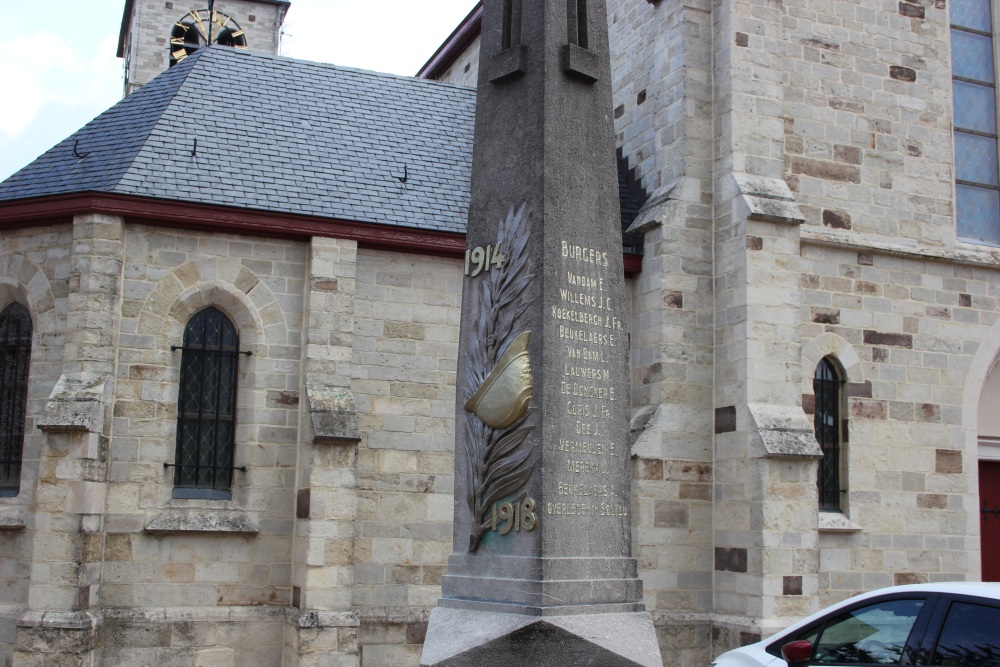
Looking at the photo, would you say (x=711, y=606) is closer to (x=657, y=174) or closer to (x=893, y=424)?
(x=893, y=424)

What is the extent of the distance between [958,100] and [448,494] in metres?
8.27

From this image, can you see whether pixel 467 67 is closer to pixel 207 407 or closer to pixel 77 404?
pixel 207 407

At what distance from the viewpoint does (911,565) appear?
41.5 ft

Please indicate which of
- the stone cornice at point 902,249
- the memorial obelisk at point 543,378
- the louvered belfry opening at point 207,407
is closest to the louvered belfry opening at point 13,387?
the louvered belfry opening at point 207,407

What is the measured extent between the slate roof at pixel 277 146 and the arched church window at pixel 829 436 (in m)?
4.54

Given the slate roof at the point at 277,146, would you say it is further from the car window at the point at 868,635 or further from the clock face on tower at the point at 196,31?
the clock face on tower at the point at 196,31

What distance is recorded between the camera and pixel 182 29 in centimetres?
2761

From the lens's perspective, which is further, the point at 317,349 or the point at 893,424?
the point at 893,424

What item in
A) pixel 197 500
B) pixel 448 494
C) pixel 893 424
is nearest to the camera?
pixel 197 500

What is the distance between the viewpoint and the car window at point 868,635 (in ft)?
17.9

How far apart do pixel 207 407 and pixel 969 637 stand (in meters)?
8.19

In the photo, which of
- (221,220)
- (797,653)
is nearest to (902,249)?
(221,220)

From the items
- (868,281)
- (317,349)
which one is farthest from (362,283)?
(868,281)

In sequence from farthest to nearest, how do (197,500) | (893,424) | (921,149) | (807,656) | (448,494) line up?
1. (921,149)
2. (893,424)
3. (448,494)
4. (197,500)
5. (807,656)
